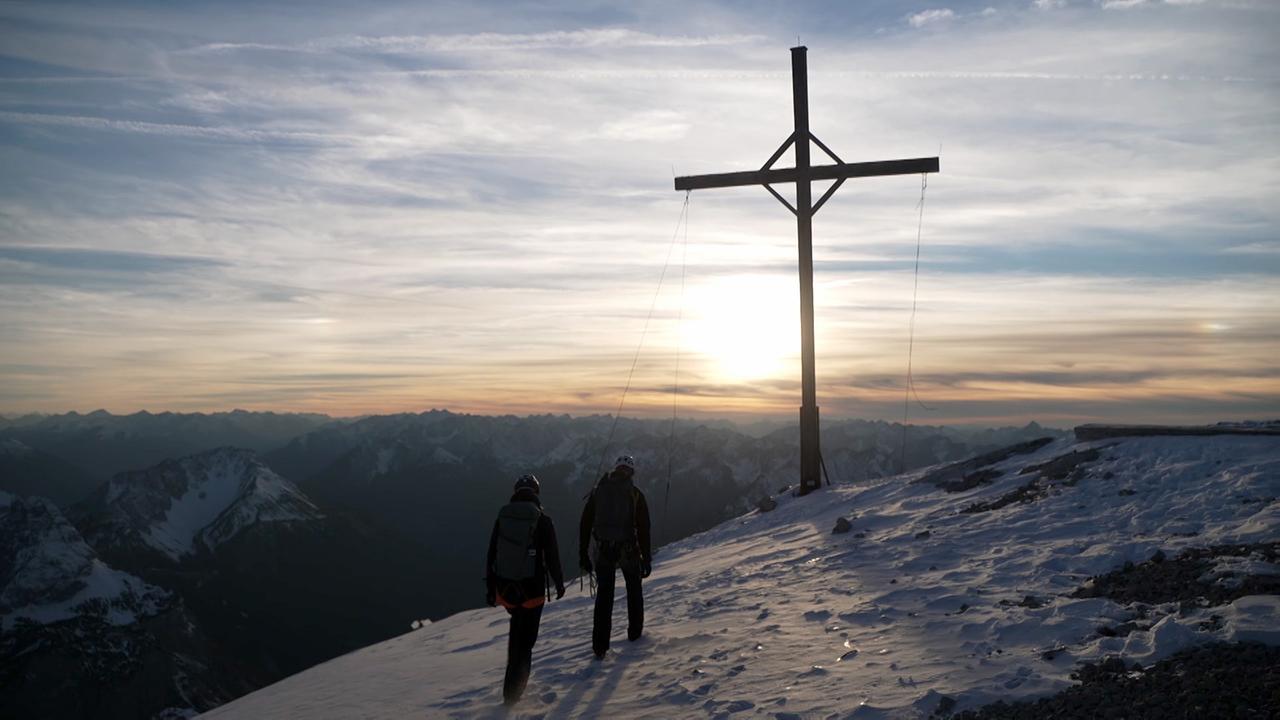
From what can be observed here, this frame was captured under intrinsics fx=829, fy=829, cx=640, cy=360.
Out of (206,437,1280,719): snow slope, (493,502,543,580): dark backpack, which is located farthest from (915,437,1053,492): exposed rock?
(493,502,543,580): dark backpack

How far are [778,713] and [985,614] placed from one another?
9.75ft

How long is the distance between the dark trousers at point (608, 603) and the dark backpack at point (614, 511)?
0.33 metres

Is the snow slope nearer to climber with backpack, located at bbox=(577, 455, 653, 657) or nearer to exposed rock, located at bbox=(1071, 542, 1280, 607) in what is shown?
exposed rock, located at bbox=(1071, 542, 1280, 607)

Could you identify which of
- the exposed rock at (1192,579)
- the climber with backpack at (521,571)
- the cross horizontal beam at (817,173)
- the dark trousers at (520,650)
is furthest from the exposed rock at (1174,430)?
the dark trousers at (520,650)

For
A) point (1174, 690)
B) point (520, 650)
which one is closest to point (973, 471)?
point (1174, 690)

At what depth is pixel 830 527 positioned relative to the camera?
15758 mm

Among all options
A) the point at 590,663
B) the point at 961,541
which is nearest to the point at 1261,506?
the point at 961,541

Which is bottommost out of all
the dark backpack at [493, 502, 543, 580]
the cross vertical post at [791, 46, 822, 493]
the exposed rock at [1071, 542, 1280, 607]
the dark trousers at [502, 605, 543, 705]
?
the dark trousers at [502, 605, 543, 705]

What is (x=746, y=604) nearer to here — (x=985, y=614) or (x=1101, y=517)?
(x=985, y=614)

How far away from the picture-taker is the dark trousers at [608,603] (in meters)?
9.93

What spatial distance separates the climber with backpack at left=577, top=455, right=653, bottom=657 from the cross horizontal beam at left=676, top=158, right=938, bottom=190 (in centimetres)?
1080

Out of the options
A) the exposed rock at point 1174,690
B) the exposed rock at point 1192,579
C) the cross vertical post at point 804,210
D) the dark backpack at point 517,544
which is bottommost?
the exposed rock at point 1174,690

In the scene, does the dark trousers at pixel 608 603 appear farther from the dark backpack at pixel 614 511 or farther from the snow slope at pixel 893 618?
the dark backpack at pixel 614 511

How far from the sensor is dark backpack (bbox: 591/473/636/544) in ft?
33.7
